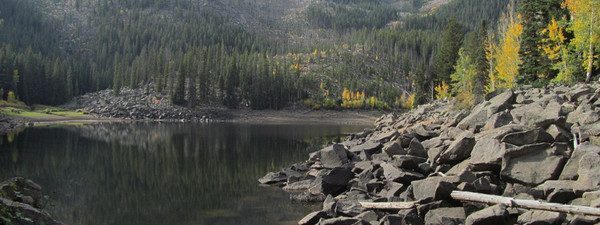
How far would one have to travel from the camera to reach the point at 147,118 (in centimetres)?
16312

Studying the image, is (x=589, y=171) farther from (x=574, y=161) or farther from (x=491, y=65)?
(x=491, y=65)

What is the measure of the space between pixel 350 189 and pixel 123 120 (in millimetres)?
134833

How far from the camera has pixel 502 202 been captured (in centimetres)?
2273

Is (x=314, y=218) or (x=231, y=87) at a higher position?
(x=314, y=218)

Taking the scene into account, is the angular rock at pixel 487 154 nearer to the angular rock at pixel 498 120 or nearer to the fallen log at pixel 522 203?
the fallen log at pixel 522 203

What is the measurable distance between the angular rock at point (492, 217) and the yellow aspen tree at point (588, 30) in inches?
1337

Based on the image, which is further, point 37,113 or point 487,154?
point 37,113

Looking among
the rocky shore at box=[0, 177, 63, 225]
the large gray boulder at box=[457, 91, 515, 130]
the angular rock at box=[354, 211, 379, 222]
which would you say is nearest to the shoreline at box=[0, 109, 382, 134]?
the large gray boulder at box=[457, 91, 515, 130]

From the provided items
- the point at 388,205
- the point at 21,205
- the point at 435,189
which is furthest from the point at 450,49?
the point at 21,205

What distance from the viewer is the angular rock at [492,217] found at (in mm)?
21109

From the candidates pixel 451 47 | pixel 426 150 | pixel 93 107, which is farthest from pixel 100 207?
pixel 93 107

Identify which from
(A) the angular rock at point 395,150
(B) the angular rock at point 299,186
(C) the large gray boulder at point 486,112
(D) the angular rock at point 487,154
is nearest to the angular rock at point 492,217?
(D) the angular rock at point 487,154

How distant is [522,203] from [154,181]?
30544 mm

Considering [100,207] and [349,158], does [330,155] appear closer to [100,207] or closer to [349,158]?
[349,158]
